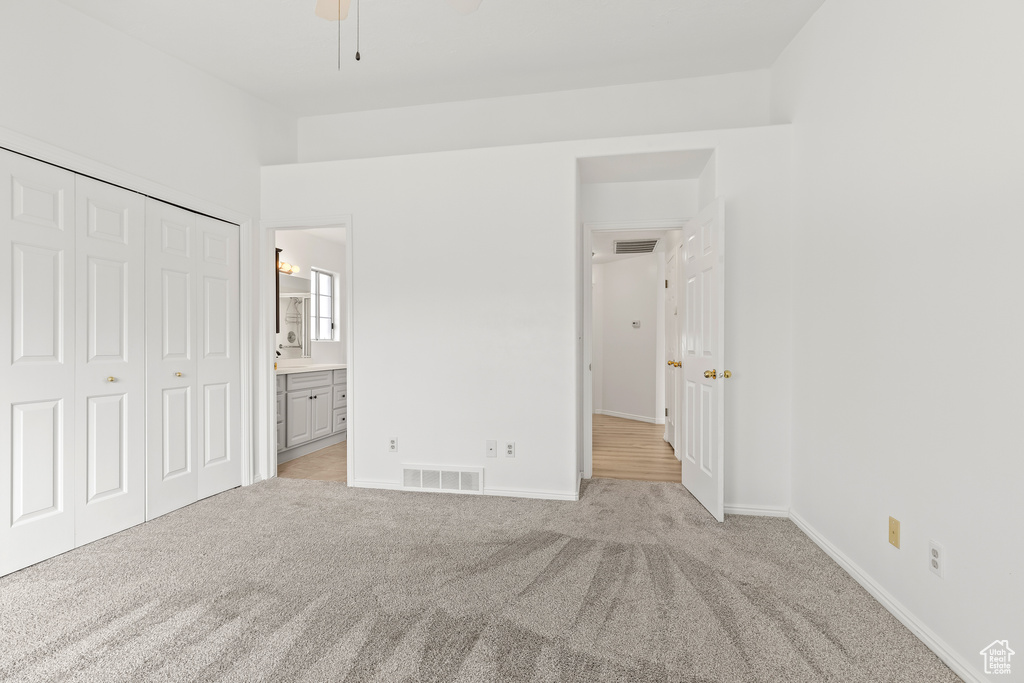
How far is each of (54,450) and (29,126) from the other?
1673 mm

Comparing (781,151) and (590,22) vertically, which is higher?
(590,22)

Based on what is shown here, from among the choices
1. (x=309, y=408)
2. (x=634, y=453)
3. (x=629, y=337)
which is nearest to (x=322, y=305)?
(x=309, y=408)

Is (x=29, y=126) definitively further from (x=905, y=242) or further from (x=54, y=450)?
(x=905, y=242)

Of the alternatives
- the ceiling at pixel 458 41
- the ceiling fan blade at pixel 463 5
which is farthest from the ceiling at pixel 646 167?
the ceiling fan blade at pixel 463 5

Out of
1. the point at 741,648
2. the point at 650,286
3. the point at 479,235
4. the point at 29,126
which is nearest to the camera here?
the point at 741,648

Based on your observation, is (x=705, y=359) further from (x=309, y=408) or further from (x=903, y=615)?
(x=309, y=408)

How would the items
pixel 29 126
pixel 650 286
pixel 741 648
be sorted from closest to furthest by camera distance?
pixel 741 648 → pixel 29 126 → pixel 650 286

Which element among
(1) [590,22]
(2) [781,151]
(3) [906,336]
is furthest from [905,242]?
(1) [590,22]

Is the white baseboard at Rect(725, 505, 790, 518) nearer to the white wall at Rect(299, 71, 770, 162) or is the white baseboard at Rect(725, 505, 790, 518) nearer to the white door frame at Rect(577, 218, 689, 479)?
the white door frame at Rect(577, 218, 689, 479)

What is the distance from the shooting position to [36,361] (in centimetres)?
247

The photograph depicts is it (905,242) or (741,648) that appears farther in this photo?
(905,242)

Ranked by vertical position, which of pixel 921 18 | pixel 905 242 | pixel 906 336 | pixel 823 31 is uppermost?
pixel 823 31

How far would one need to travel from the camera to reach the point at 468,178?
142 inches

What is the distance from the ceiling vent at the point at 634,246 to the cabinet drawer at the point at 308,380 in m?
3.88
